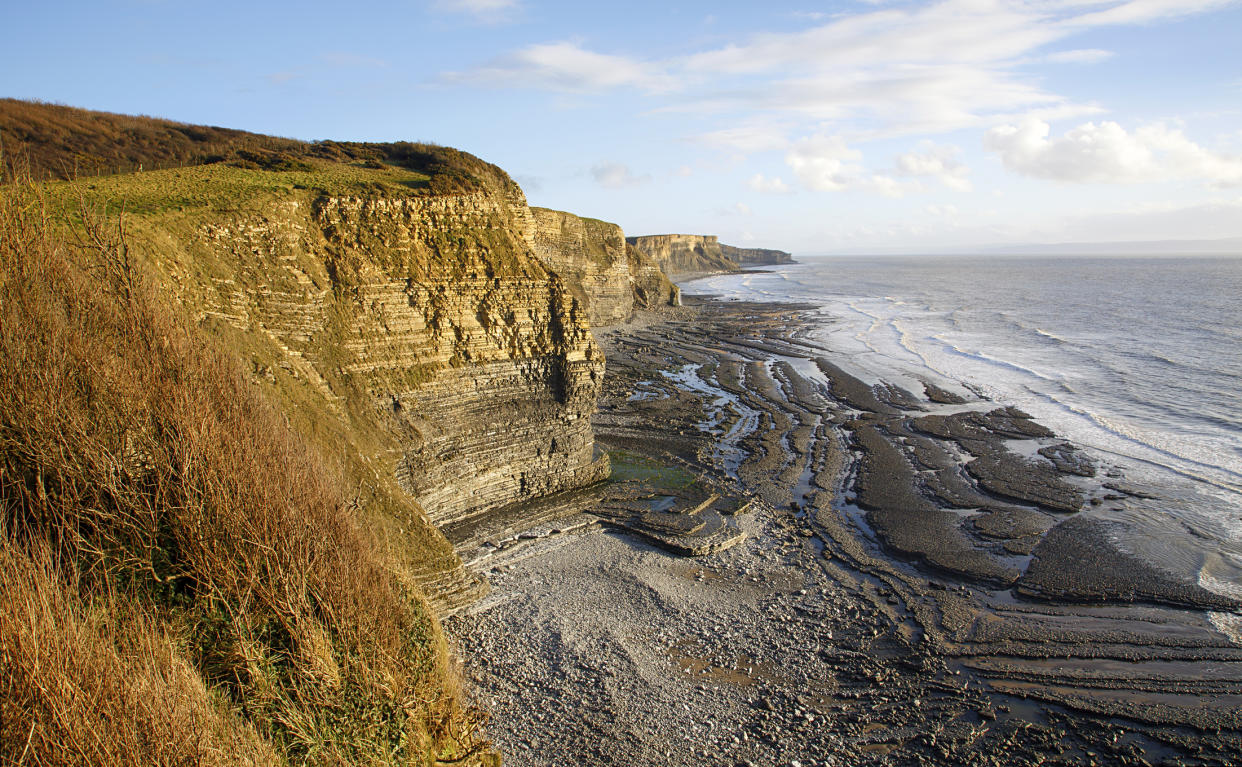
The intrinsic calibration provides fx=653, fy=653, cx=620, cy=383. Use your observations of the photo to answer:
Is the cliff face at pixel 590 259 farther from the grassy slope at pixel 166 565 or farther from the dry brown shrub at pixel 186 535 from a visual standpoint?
the dry brown shrub at pixel 186 535

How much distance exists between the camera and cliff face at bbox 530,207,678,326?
6344cm

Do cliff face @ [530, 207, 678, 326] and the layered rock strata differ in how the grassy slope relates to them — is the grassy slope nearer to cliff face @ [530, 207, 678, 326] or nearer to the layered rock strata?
cliff face @ [530, 207, 678, 326]

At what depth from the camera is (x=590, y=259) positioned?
6912 cm

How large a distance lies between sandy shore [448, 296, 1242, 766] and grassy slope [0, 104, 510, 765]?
444 cm

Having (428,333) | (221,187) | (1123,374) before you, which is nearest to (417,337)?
(428,333)

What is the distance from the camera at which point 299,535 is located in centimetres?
1032

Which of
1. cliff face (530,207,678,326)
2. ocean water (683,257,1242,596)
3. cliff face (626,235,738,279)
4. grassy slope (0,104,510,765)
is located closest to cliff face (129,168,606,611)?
grassy slope (0,104,510,765)

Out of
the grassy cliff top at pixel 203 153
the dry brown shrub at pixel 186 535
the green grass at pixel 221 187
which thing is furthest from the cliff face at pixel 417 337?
the dry brown shrub at pixel 186 535

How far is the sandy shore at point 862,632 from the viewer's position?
1392cm

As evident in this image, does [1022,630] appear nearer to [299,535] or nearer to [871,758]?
[871,758]

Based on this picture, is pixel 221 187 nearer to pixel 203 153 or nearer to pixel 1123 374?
pixel 203 153

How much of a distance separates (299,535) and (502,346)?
1499 centimetres

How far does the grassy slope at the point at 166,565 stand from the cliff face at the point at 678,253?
5781 inches

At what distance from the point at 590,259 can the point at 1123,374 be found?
46815mm
